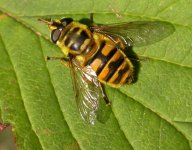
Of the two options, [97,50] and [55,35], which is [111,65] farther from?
[55,35]

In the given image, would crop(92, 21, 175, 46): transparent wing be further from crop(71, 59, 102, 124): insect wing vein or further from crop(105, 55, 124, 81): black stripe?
crop(71, 59, 102, 124): insect wing vein

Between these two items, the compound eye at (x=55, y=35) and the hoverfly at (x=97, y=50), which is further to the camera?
the compound eye at (x=55, y=35)

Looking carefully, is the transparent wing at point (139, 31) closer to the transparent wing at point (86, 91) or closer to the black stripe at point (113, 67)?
the black stripe at point (113, 67)

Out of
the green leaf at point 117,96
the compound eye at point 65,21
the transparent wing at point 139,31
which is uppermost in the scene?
the compound eye at point 65,21

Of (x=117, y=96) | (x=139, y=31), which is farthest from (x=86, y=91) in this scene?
(x=139, y=31)

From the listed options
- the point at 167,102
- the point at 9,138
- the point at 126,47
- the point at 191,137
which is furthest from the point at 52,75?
the point at 9,138

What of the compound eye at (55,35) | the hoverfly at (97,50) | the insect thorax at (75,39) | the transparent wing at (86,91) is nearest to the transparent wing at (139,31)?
the hoverfly at (97,50)

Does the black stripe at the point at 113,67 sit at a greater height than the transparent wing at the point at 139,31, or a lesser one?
lesser
